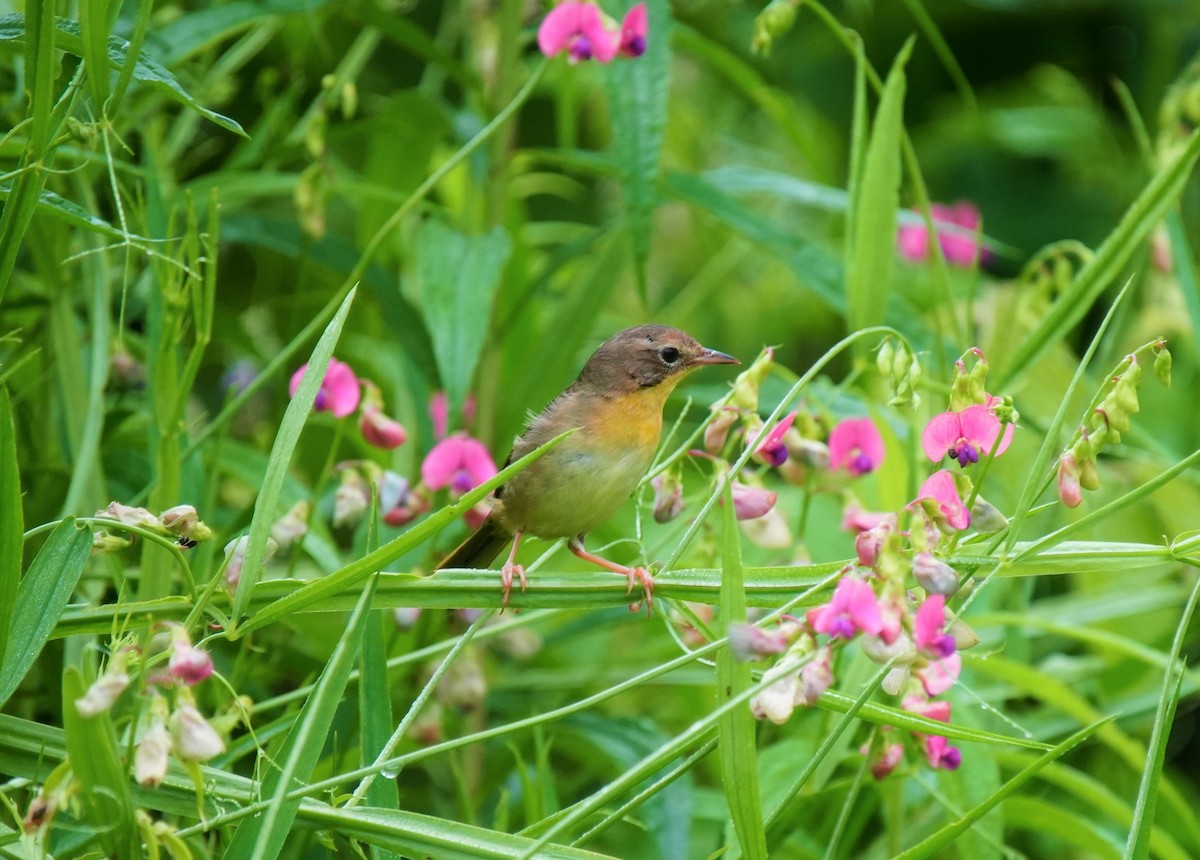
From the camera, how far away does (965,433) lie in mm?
1620

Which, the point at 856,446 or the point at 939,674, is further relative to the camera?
the point at 856,446

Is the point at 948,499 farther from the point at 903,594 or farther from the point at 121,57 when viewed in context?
the point at 121,57

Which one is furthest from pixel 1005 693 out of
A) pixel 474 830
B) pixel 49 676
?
pixel 49 676

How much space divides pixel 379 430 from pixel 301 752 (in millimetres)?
1041

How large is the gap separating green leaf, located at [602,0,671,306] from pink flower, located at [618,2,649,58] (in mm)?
121

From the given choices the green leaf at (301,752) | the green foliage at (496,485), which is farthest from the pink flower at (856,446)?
the green leaf at (301,752)

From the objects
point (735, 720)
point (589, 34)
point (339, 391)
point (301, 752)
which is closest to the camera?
→ point (301, 752)

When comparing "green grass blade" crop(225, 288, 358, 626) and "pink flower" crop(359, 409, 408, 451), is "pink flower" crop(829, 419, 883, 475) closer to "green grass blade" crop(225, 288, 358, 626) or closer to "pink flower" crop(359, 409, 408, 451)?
"pink flower" crop(359, 409, 408, 451)

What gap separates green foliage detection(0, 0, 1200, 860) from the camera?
59.7 inches

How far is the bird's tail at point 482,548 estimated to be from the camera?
8.46ft

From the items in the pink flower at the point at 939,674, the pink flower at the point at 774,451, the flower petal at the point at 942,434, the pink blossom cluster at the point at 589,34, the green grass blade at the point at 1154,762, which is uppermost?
the pink blossom cluster at the point at 589,34

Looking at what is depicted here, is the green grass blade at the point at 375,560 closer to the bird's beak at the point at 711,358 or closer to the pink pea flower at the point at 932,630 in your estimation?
the pink pea flower at the point at 932,630

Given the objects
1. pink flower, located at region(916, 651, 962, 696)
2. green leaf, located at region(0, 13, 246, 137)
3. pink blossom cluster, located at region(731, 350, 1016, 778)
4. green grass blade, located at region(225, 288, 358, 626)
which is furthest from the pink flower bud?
pink flower, located at region(916, 651, 962, 696)

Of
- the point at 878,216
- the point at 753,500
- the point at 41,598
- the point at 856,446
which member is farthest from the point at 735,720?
the point at 878,216
